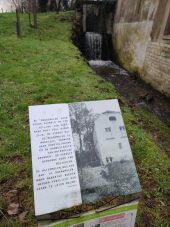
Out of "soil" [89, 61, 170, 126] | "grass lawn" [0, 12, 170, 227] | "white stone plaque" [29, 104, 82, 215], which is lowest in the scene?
"soil" [89, 61, 170, 126]

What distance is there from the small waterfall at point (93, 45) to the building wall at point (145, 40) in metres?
1.62

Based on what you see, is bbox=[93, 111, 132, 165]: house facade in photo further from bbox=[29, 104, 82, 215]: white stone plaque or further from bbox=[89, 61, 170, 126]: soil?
bbox=[89, 61, 170, 126]: soil

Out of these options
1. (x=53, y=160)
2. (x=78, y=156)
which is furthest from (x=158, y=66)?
(x=53, y=160)

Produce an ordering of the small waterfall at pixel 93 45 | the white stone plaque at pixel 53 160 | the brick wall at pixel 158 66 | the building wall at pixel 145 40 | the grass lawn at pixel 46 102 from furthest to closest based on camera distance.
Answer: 1. the small waterfall at pixel 93 45
2. the building wall at pixel 145 40
3. the brick wall at pixel 158 66
4. the grass lawn at pixel 46 102
5. the white stone plaque at pixel 53 160

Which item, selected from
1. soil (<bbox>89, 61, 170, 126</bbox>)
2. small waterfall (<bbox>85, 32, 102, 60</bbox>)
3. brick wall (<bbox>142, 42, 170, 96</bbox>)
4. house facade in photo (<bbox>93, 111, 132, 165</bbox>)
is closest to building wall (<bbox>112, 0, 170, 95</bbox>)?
brick wall (<bbox>142, 42, 170, 96</bbox>)

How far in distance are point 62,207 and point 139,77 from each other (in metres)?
8.84

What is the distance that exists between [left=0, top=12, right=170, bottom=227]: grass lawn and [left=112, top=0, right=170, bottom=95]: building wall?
2.46 meters

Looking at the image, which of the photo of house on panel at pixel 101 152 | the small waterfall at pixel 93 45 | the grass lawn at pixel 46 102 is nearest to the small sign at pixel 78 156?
the photo of house on panel at pixel 101 152

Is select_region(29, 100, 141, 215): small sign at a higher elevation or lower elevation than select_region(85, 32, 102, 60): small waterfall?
higher

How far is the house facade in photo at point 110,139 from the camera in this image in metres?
2.11

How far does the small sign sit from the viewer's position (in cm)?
191

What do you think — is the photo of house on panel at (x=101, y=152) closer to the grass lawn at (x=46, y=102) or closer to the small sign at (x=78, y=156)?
the small sign at (x=78, y=156)

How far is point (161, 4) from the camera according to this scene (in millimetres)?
8266

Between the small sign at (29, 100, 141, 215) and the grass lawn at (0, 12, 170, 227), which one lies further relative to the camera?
the grass lawn at (0, 12, 170, 227)
